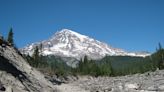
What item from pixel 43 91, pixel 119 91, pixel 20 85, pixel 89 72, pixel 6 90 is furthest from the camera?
pixel 89 72

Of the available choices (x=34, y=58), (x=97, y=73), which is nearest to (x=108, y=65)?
(x=97, y=73)

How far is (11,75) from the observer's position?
29.6 m

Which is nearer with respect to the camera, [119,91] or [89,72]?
[119,91]

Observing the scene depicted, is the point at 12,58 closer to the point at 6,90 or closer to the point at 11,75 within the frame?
the point at 11,75

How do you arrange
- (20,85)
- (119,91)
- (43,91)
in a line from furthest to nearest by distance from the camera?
(43,91), (119,91), (20,85)

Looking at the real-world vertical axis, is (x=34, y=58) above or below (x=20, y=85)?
above

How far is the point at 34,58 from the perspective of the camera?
11544 centimetres

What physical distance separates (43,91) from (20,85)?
4521 mm

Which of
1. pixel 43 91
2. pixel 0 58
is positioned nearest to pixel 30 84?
pixel 43 91

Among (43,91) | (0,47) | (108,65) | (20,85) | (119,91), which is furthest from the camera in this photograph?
(108,65)

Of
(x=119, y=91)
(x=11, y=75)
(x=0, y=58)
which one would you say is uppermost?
(x=0, y=58)

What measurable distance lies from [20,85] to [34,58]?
289ft

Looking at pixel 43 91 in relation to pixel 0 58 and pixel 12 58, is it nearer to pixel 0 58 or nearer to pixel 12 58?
pixel 0 58

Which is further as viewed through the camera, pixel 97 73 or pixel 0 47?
pixel 97 73
